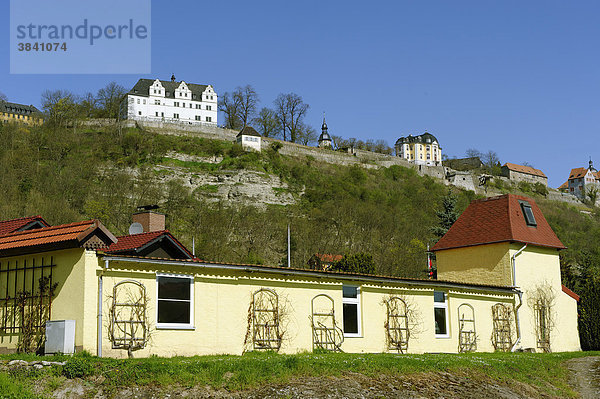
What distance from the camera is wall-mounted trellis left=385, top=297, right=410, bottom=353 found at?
21781 millimetres

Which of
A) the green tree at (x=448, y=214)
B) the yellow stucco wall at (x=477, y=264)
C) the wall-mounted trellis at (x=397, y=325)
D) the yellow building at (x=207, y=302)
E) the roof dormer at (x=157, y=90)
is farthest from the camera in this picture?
the roof dormer at (x=157, y=90)

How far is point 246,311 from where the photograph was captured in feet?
61.6

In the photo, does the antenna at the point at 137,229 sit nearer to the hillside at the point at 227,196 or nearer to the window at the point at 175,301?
the window at the point at 175,301

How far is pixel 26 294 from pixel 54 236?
181 cm

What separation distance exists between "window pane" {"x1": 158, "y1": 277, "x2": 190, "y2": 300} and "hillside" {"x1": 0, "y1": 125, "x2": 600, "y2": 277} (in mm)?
32970

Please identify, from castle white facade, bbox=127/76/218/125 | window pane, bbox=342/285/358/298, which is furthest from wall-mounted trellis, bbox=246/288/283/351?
castle white facade, bbox=127/76/218/125

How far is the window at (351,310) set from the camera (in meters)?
20.8

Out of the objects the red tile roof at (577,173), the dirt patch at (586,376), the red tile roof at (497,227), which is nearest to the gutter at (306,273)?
the red tile roof at (497,227)

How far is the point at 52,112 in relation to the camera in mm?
81750

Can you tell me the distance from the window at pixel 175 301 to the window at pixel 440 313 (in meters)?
9.66

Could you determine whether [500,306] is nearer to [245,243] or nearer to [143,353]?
[143,353]

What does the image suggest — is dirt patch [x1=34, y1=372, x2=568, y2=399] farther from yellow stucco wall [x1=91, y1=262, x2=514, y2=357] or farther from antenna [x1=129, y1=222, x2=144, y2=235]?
antenna [x1=129, y1=222, x2=144, y2=235]

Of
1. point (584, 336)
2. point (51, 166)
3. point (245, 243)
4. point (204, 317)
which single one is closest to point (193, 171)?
point (51, 166)

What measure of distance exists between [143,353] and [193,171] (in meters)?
63.9
